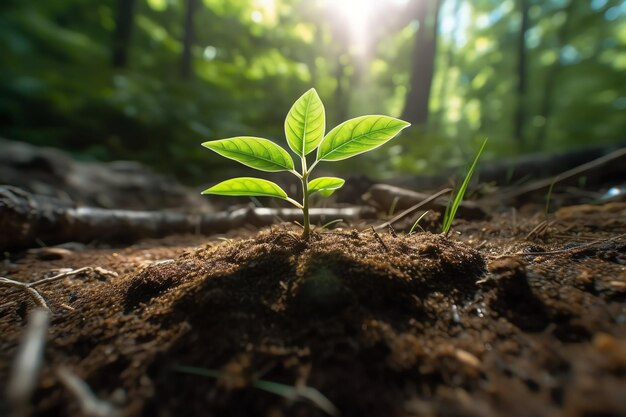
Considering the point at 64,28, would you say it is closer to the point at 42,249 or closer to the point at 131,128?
the point at 131,128

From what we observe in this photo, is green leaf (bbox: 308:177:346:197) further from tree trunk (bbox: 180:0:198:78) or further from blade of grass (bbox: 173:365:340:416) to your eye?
tree trunk (bbox: 180:0:198:78)

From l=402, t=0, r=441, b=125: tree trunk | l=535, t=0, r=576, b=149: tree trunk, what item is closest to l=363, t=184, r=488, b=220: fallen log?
l=402, t=0, r=441, b=125: tree trunk

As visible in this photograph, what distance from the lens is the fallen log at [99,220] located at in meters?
1.79

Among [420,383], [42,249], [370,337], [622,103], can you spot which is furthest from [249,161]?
[622,103]

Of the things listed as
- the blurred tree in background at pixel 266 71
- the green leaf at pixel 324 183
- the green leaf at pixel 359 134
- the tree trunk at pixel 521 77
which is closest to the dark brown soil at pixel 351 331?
the green leaf at pixel 324 183

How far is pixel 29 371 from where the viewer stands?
1.36 feet

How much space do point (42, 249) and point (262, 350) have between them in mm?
1902

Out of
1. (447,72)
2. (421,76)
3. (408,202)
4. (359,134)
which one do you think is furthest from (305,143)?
(447,72)

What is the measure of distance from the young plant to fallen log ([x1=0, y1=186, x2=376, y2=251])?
0.79 metres

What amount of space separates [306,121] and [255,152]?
0.64 ft

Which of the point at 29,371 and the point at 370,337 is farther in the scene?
the point at 370,337

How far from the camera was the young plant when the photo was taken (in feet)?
3.25

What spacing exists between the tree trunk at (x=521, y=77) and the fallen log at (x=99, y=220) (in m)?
10.9

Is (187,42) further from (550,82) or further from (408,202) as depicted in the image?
(550,82)
